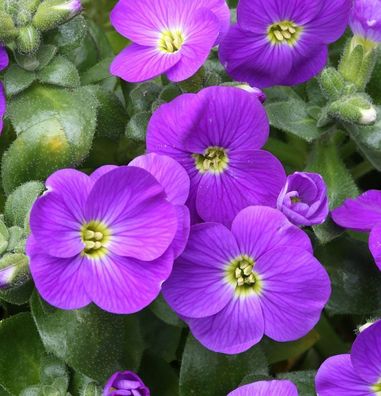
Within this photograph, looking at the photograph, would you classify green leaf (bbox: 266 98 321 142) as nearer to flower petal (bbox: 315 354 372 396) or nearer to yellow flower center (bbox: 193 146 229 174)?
yellow flower center (bbox: 193 146 229 174)

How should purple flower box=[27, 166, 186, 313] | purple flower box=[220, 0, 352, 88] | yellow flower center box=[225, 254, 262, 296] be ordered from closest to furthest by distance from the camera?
purple flower box=[27, 166, 186, 313] → yellow flower center box=[225, 254, 262, 296] → purple flower box=[220, 0, 352, 88]

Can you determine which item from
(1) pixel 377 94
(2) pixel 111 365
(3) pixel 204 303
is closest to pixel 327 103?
(1) pixel 377 94

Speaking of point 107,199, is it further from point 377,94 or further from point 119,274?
point 377,94

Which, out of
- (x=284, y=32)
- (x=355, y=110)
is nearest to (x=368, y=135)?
(x=355, y=110)

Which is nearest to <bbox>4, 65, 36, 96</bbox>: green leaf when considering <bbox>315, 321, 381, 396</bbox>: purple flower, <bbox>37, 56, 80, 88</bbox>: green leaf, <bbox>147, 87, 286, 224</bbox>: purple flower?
<bbox>37, 56, 80, 88</bbox>: green leaf

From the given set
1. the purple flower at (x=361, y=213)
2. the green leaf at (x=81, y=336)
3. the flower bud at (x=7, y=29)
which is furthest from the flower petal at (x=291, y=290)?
the flower bud at (x=7, y=29)
